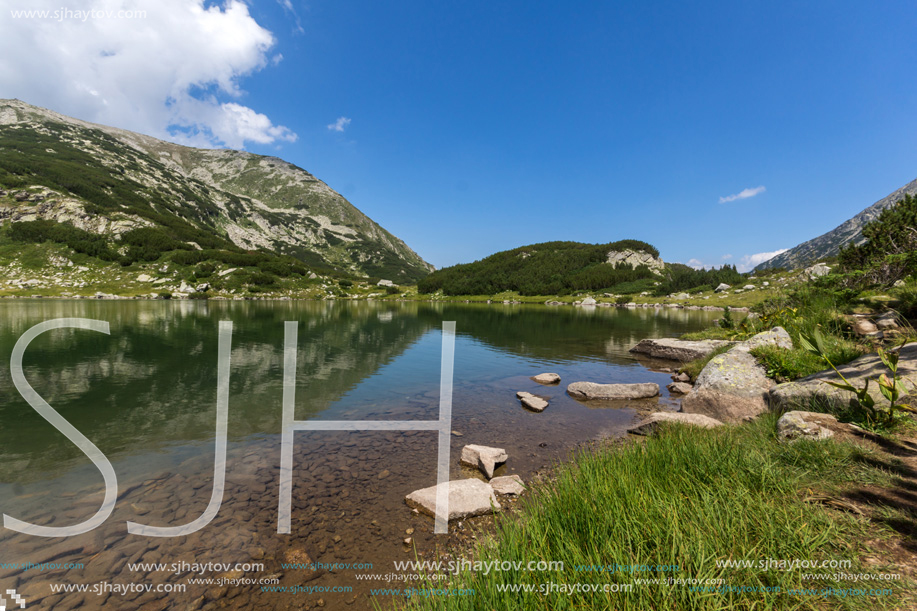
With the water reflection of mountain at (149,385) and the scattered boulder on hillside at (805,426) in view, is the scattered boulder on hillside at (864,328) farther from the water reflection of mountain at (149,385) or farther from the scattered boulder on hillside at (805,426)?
the water reflection of mountain at (149,385)

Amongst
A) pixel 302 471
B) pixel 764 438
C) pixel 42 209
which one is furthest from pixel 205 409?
pixel 42 209

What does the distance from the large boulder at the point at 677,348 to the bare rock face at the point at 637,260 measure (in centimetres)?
17673

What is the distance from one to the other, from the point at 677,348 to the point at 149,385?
34.0m

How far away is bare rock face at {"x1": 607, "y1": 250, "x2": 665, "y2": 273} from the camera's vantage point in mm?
186375

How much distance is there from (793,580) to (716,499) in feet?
4.25

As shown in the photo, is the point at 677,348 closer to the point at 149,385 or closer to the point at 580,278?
the point at 149,385

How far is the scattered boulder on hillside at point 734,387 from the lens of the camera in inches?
440

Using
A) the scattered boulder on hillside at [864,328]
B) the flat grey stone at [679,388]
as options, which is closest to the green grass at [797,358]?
the scattered boulder on hillside at [864,328]

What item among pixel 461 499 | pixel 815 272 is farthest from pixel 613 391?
pixel 815 272

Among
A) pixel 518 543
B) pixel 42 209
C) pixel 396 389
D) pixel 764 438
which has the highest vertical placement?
pixel 42 209

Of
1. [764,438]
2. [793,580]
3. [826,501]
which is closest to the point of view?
[793,580]

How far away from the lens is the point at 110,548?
20.9 ft

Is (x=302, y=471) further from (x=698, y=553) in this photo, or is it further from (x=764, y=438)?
(x=764, y=438)

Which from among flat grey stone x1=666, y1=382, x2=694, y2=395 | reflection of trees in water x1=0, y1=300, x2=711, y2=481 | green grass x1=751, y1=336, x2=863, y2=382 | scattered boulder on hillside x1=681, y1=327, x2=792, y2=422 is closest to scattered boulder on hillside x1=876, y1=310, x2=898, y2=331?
green grass x1=751, y1=336, x2=863, y2=382
